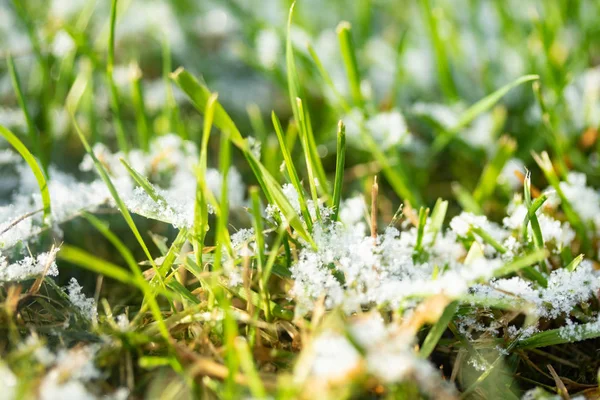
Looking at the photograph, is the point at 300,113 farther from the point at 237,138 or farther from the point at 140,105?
the point at 140,105

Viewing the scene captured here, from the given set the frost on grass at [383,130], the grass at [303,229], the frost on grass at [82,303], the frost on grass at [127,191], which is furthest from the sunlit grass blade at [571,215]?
the frost on grass at [82,303]

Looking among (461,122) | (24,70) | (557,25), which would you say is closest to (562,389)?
(461,122)

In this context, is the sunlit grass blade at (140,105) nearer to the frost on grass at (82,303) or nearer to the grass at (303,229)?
the grass at (303,229)

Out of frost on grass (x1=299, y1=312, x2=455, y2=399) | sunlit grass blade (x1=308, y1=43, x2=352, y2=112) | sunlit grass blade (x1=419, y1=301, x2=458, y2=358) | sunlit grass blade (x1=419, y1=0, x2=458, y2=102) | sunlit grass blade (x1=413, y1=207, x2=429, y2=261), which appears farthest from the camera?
sunlit grass blade (x1=419, y1=0, x2=458, y2=102)

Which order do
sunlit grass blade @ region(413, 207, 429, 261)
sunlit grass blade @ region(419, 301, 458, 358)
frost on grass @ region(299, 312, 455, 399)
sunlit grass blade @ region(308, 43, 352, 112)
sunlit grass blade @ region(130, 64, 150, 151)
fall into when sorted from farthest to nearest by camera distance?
sunlit grass blade @ region(130, 64, 150, 151) < sunlit grass blade @ region(308, 43, 352, 112) < sunlit grass blade @ region(413, 207, 429, 261) < sunlit grass blade @ region(419, 301, 458, 358) < frost on grass @ region(299, 312, 455, 399)

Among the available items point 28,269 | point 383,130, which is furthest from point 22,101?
point 383,130

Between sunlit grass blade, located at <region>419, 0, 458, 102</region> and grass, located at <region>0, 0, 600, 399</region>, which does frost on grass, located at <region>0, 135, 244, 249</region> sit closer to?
grass, located at <region>0, 0, 600, 399</region>

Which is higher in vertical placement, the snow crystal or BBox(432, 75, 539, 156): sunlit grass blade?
BBox(432, 75, 539, 156): sunlit grass blade

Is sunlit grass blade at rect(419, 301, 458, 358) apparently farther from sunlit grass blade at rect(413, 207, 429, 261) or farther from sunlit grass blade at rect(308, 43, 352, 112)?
sunlit grass blade at rect(308, 43, 352, 112)

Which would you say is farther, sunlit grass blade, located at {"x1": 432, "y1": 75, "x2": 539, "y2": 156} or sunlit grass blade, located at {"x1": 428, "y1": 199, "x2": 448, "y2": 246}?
sunlit grass blade, located at {"x1": 432, "y1": 75, "x2": 539, "y2": 156}

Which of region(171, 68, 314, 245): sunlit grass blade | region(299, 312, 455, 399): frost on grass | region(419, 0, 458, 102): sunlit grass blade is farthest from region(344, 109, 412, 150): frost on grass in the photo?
region(299, 312, 455, 399): frost on grass

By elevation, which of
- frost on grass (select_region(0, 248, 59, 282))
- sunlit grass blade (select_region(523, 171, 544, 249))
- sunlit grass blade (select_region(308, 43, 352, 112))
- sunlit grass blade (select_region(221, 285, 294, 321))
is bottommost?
sunlit grass blade (select_region(221, 285, 294, 321))
